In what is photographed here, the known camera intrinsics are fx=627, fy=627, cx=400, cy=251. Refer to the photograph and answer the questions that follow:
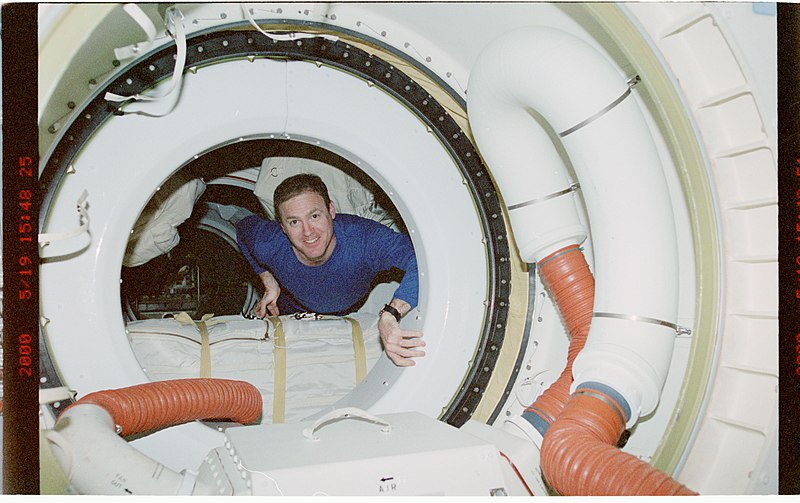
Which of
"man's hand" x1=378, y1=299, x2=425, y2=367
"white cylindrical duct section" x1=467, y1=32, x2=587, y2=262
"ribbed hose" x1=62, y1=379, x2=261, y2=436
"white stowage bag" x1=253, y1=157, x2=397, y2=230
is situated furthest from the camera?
"white stowage bag" x1=253, y1=157, x2=397, y2=230

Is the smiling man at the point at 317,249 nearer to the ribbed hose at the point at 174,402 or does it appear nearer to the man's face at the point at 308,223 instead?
the man's face at the point at 308,223

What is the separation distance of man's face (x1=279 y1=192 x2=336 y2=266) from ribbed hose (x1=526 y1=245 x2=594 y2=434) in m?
1.26

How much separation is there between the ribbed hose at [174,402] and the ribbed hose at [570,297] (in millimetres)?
708

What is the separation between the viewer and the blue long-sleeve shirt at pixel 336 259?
2.52 meters

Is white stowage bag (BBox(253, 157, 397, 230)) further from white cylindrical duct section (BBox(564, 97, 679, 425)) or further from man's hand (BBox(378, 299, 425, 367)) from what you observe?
white cylindrical duct section (BBox(564, 97, 679, 425))

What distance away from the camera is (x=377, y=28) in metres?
1.58

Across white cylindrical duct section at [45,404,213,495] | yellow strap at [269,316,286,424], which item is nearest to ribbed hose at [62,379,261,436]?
white cylindrical duct section at [45,404,213,495]

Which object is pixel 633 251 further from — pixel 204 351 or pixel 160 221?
pixel 160 221

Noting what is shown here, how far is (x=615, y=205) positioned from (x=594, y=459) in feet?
1.55

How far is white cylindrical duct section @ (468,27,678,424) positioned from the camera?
1.20m

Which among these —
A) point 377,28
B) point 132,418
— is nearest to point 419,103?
point 377,28

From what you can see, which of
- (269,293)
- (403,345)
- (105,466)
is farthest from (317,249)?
(105,466)

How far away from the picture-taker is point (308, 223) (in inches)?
97.7

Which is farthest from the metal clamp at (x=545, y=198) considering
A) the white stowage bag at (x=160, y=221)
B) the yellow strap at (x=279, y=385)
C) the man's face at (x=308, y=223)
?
the white stowage bag at (x=160, y=221)
